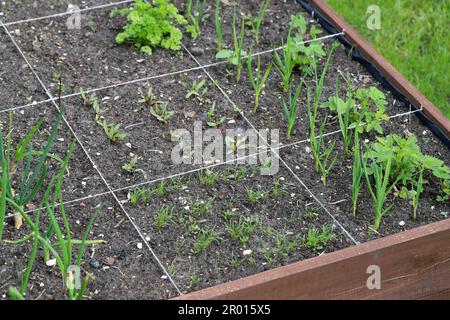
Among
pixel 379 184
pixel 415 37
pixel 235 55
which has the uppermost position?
pixel 379 184

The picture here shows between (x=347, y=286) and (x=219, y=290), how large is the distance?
461 millimetres

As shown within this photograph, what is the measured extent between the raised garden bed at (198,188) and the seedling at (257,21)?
4 cm

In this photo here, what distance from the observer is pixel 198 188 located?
3.42m

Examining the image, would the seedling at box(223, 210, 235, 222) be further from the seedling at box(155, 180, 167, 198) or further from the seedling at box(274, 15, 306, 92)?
the seedling at box(274, 15, 306, 92)

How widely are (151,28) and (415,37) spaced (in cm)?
156

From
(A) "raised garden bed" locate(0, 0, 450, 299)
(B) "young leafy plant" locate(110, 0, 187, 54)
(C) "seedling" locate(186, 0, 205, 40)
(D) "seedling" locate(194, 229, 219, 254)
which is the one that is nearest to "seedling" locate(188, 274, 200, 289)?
(A) "raised garden bed" locate(0, 0, 450, 299)

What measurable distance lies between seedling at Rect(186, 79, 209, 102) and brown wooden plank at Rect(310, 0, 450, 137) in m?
0.78

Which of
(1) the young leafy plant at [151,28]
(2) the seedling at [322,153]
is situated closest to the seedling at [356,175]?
(2) the seedling at [322,153]

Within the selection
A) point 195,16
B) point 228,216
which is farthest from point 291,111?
point 195,16

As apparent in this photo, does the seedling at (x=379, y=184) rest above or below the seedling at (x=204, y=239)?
above

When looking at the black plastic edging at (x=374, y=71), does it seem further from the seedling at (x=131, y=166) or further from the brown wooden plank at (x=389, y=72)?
the seedling at (x=131, y=166)

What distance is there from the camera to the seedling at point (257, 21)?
4246 mm

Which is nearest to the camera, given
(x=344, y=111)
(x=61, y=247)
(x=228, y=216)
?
(x=61, y=247)

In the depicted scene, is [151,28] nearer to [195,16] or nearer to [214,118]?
[195,16]
